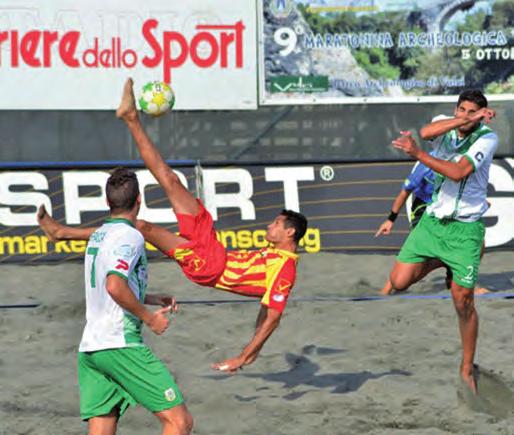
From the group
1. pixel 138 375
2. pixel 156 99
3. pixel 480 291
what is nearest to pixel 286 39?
pixel 480 291

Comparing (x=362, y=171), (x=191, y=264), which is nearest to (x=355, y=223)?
(x=362, y=171)

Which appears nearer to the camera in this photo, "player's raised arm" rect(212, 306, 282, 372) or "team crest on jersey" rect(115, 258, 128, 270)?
"team crest on jersey" rect(115, 258, 128, 270)

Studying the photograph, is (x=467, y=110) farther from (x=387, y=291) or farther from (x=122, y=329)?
(x=387, y=291)

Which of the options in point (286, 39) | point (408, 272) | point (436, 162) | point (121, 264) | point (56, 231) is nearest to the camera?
point (121, 264)

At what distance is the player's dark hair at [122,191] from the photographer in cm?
538

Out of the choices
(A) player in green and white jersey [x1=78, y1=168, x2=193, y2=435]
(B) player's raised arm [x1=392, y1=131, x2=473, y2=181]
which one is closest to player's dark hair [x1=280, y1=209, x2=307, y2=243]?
(B) player's raised arm [x1=392, y1=131, x2=473, y2=181]

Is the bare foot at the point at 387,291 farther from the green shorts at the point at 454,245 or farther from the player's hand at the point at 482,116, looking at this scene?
the player's hand at the point at 482,116

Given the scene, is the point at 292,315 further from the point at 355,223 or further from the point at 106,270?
the point at 106,270

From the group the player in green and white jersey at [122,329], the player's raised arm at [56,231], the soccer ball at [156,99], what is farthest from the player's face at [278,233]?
the player in green and white jersey at [122,329]

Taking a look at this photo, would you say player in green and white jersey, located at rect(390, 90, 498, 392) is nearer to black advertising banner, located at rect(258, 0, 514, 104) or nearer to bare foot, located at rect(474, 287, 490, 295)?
bare foot, located at rect(474, 287, 490, 295)

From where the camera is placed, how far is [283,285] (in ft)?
24.0

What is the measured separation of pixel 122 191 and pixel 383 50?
903 cm

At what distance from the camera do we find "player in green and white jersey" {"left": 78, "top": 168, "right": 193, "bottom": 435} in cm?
529

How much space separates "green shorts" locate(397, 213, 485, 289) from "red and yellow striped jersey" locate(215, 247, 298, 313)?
979 millimetres
